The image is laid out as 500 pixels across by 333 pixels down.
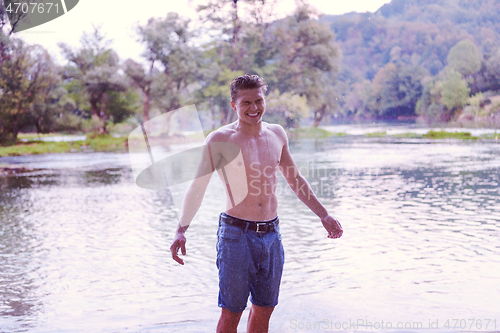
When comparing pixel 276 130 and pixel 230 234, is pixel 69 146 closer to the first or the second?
pixel 276 130

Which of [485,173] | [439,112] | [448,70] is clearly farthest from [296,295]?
[448,70]

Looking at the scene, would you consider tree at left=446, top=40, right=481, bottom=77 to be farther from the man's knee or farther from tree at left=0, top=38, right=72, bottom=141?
the man's knee

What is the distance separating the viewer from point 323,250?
4.71 meters

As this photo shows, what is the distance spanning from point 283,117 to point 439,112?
26.4 ft

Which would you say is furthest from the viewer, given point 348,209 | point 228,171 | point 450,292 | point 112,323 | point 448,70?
point 448,70

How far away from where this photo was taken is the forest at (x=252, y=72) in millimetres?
22312

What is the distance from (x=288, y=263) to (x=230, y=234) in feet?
8.16

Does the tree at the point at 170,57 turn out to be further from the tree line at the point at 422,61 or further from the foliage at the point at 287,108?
the tree line at the point at 422,61

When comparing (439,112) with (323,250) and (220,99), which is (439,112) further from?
(323,250)

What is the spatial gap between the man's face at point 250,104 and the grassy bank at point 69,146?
1947 centimetres

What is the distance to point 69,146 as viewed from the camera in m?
21.3
